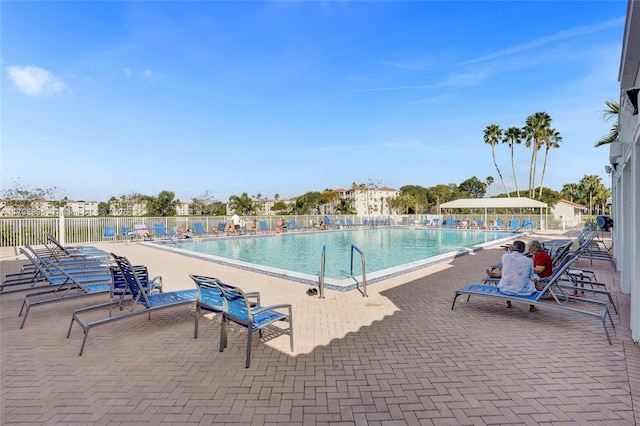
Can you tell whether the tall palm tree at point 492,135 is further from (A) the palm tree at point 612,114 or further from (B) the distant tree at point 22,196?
(B) the distant tree at point 22,196

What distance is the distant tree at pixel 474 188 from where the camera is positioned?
79.2 meters

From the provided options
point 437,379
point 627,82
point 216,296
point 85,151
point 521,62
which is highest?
point 521,62

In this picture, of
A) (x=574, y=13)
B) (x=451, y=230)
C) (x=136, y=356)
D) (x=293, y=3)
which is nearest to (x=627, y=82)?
(x=136, y=356)

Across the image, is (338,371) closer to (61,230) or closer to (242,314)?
(242,314)

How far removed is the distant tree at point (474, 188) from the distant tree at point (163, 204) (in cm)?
6596

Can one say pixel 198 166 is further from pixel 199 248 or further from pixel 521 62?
pixel 521 62

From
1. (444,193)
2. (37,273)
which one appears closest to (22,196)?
(37,273)

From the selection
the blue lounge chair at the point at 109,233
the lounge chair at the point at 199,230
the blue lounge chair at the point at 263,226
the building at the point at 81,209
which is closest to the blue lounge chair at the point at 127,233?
the blue lounge chair at the point at 109,233

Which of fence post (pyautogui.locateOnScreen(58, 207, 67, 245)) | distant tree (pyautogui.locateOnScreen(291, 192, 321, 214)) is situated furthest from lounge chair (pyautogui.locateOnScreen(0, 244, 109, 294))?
distant tree (pyautogui.locateOnScreen(291, 192, 321, 214))

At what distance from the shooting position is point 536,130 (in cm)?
3572

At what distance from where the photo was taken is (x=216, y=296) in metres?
3.68

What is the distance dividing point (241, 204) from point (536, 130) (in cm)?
3741

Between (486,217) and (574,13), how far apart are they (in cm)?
1688

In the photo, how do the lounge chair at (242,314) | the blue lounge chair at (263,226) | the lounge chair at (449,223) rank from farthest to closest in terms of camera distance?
the lounge chair at (449,223) → the blue lounge chair at (263,226) → the lounge chair at (242,314)
